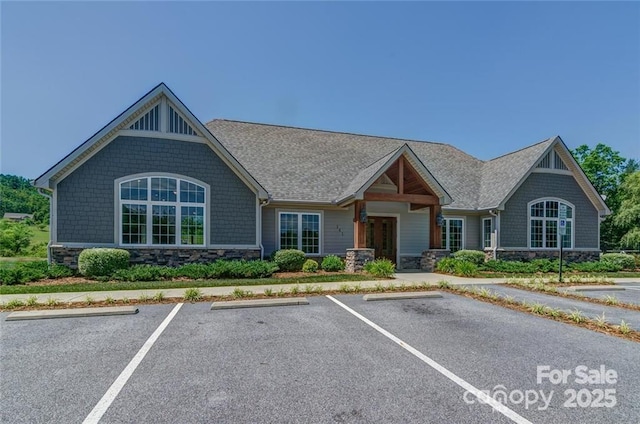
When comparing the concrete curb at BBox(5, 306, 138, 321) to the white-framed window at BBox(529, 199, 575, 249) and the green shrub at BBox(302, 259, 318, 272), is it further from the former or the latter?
the white-framed window at BBox(529, 199, 575, 249)

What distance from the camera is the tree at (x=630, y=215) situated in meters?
27.2

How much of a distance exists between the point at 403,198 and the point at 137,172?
426 inches

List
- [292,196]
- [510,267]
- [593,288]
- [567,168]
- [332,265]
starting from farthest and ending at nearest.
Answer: [567,168] → [510,267] → [292,196] → [332,265] → [593,288]

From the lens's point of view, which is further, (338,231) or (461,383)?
(338,231)

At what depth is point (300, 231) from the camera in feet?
51.4

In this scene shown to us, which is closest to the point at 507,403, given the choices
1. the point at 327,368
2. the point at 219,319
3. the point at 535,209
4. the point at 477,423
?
the point at 477,423

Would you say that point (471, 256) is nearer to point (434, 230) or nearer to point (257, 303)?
point (434, 230)

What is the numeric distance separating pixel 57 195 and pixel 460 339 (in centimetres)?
1369

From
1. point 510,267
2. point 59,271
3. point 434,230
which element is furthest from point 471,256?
point 59,271

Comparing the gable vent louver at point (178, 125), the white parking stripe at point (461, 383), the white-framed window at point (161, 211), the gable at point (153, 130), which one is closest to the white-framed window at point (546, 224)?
the gable at point (153, 130)

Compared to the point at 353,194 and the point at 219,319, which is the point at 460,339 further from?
the point at 353,194

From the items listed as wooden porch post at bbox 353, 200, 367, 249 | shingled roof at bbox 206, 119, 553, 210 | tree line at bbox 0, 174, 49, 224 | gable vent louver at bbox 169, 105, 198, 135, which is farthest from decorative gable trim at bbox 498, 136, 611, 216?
tree line at bbox 0, 174, 49, 224

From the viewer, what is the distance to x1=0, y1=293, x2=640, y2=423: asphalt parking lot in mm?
3361

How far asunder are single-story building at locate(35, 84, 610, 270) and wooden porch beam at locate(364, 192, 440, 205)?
0.05m
